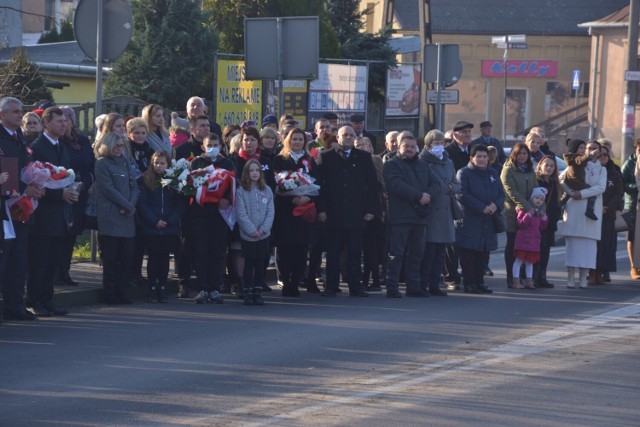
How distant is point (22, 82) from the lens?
2178cm

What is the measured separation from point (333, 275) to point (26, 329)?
4118 mm

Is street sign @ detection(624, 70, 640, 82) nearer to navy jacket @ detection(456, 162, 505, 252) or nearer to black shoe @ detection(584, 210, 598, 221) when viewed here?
black shoe @ detection(584, 210, 598, 221)

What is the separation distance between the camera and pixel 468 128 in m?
16.5

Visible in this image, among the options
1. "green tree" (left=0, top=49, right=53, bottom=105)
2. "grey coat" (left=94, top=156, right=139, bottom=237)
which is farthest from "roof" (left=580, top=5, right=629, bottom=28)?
"grey coat" (left=94, top=156, right=139, bottom=237)

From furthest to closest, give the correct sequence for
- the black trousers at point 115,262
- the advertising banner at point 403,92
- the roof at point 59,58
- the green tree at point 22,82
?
the advertising banner at point 403,92
the roof at point 59,58
the green tree at point 22,82
the black trousers at point 115,262

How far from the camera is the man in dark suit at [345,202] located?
14.1 meters

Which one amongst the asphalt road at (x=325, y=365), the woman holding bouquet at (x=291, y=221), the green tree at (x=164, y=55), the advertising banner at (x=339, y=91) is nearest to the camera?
the asphalt road at (x=325, y=365)

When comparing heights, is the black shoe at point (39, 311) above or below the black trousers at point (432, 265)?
below

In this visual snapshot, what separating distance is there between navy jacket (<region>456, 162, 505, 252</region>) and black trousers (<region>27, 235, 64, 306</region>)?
17.3 feet

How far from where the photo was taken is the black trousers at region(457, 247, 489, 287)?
1495 cm

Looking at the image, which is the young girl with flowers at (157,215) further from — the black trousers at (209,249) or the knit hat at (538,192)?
the knit hat at (538,192)

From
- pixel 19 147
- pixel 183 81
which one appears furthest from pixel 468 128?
pixel 183 81

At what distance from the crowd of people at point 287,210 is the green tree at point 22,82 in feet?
23.0

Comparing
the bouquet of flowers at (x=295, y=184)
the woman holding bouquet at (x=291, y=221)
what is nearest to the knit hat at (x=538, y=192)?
the woman holding bouquet at (x=291, y=221)
